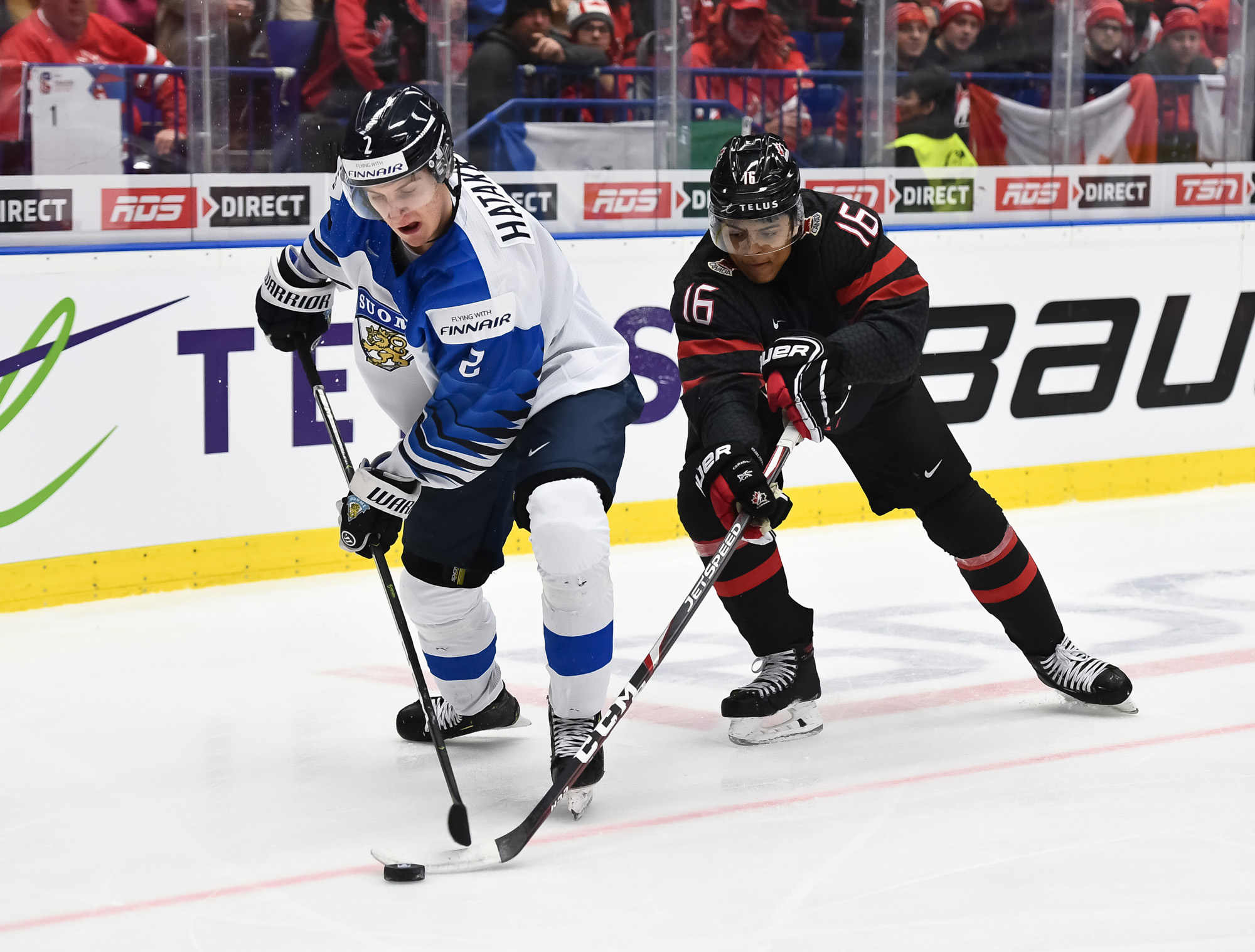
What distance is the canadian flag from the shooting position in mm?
6137

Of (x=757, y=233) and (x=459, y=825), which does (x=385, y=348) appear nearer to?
(x=757, y=233)

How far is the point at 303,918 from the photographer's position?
2.20 metres

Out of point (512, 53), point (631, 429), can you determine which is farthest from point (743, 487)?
point (512, 53)

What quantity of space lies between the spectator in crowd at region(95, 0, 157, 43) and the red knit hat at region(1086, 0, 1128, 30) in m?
3.52

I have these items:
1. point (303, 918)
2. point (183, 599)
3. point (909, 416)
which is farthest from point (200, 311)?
point (303, 918)

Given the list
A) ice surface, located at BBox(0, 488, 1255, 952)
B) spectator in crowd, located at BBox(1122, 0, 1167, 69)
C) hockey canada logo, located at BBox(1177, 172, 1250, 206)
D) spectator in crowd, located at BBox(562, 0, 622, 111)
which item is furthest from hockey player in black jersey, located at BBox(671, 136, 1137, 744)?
spectator in crowd, located at BBox(1122, 0, 1167, 69)

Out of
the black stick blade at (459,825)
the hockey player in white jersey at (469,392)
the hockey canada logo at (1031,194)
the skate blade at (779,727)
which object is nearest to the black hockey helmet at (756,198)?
the hockey player in white jersey at (469,392)

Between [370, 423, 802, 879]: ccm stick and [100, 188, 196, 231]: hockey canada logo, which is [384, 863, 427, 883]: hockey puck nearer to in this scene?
[370, 423, 802, 879]: ccm stick

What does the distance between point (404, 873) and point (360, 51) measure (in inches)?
131

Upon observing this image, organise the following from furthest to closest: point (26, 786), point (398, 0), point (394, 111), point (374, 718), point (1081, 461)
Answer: point (1081, 461)
point (398, 0)
point (374, 718)
point (26, 786)
point (394, 111)

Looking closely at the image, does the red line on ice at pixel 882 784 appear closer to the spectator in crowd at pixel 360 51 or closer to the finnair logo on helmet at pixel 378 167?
the finnair logo on helmet at pixel 378 167

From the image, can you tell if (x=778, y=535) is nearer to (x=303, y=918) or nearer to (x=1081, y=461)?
(x=1081, y=461)

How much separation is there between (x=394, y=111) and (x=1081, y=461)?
13.2 feet

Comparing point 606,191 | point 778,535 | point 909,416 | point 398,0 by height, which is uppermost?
point 398,0
